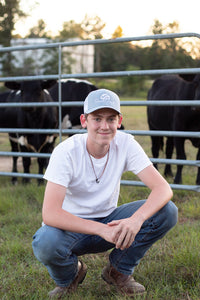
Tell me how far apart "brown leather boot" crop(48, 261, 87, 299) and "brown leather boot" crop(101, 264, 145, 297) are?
15 cm

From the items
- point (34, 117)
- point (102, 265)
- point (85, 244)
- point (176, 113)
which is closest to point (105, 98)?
point (85, 244)

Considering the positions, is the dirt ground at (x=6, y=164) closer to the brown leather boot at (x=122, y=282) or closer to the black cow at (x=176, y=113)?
the black cow at (x=176, y=113)

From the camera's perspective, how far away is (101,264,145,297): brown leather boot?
7.43 ft

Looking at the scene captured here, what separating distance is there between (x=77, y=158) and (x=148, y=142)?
20.7 ft

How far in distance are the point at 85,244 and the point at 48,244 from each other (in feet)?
0.92

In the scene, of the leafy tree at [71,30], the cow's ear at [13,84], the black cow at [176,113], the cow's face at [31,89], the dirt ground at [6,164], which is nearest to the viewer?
the black cow at [176,113]

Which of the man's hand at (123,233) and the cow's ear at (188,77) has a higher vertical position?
the cow's ear at (188,77)

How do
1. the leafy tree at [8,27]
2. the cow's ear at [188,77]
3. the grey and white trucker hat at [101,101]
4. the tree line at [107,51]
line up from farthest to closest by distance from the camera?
1. the tree line at [107,51]
2. the leafy tree at [8,27]
3. the cow's ear at [188,77]
4. the grey and white trucker hat at [101,101]

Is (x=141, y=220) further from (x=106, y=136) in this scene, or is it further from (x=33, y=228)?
(x=33, y=228)

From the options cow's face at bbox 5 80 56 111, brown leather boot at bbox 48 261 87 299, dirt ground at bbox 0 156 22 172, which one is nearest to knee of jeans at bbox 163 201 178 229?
brown leather boot at bbox 48 261 87 299

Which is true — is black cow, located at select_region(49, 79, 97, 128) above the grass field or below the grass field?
above

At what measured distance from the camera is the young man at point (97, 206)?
81.0 inches

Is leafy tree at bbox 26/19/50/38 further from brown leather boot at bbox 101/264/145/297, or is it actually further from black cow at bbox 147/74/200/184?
brown leather boot at bbox 101/264/145/297

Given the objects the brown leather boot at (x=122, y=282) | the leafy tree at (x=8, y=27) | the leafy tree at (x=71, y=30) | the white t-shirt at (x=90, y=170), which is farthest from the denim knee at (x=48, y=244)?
the leafy tree at (x=71, y=30)
